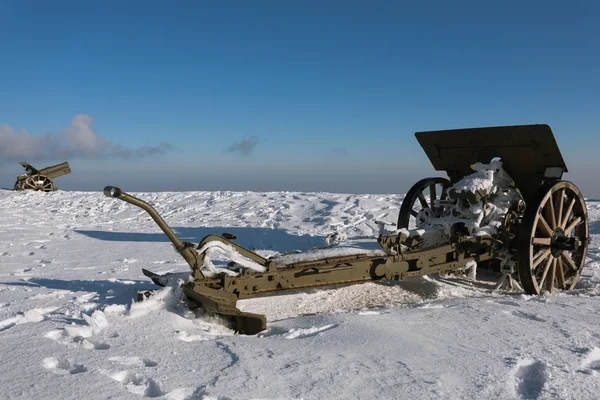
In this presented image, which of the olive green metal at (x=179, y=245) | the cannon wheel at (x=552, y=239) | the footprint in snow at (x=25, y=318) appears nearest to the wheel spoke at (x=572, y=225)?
the cannon wheel at (x=552, y=239)

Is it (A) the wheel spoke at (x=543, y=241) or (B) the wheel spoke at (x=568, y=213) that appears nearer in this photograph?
(A) the wheel spoke at (x=543, y=241)

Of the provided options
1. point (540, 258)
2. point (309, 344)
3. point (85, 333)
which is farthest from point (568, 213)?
point (85, 333)

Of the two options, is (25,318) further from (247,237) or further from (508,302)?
(247,237)

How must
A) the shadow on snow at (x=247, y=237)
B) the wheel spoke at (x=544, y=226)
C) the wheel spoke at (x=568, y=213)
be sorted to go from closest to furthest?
the wheel spoke at (x=544, y=226), the wheel spoke at (x=568, y=213), the shadow on snow at (x=247, y=237)

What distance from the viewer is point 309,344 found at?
3109 millimetres

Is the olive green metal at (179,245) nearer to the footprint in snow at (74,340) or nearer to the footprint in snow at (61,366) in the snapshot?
the footprint in snow at (74,340)

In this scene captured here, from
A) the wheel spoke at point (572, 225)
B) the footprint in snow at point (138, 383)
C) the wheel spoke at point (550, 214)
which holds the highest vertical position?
the wheel spoke at point (550, 214)

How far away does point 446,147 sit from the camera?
19.8 feet

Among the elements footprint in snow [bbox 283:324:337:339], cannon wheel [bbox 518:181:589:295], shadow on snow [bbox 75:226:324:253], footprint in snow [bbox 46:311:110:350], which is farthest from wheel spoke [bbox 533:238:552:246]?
shadow on snow [bbox 75:226:324:253]

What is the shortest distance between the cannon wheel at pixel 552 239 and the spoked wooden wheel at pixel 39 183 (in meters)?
20.1

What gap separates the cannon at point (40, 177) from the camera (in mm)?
20181

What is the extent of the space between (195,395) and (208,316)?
126cm

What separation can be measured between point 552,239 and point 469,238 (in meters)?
1.00

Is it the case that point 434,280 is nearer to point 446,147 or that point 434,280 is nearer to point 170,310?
point 446,147
